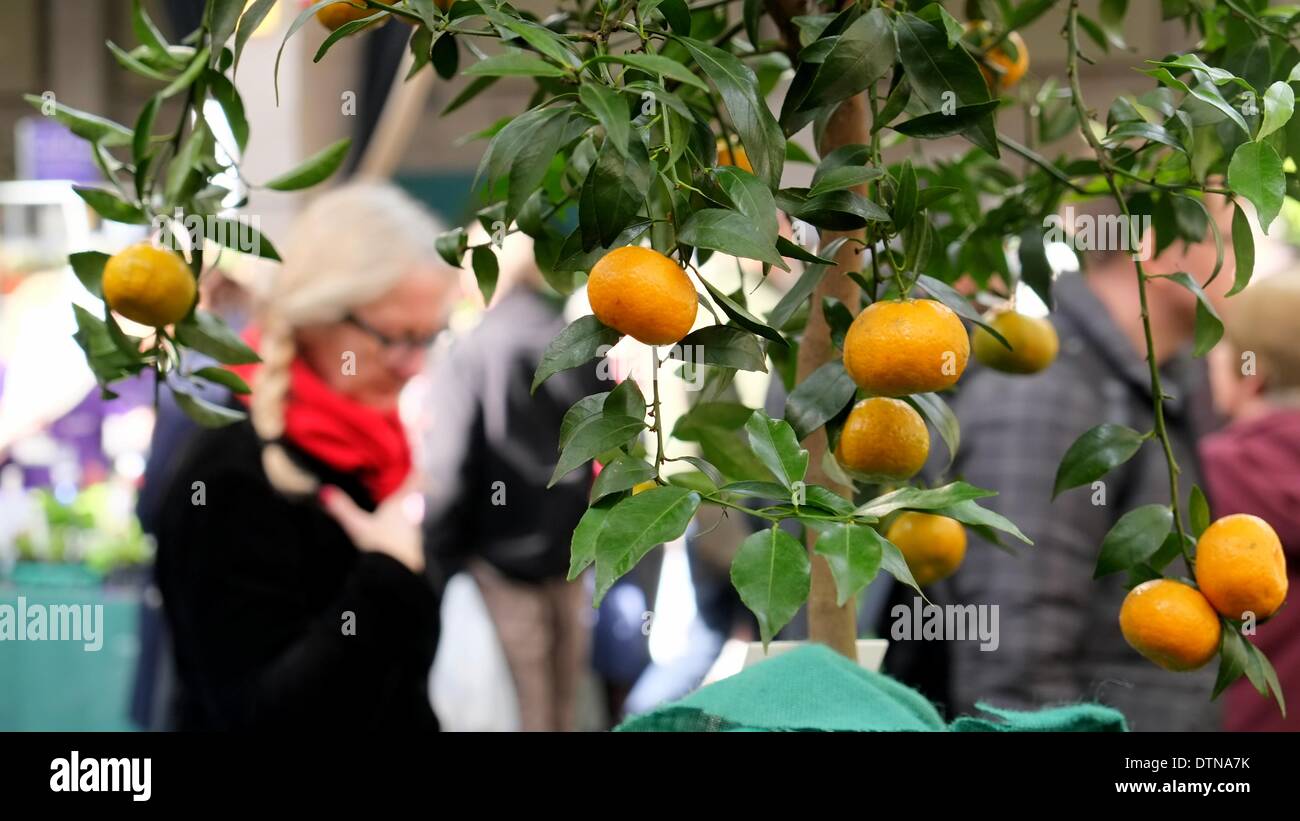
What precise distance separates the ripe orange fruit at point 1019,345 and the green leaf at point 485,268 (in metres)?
0.34

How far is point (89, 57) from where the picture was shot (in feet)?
13.6

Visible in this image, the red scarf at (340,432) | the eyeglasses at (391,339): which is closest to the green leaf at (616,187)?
the red scarf at (340,432)

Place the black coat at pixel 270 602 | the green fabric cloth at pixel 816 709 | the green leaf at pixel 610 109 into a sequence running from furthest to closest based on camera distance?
1. the black coat at pixel 270 602
2. the green fabric cloth at pixel 816 709
3. the green leaf at pixel 610 109

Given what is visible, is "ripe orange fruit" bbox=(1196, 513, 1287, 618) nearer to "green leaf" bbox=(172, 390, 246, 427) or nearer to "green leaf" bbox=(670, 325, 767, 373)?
"green leaf" bbox=(670, 325, 767, 373)

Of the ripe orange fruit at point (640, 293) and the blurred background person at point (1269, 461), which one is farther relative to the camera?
the blurred background person at point (1269, 461)

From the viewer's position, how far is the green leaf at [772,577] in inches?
17.4

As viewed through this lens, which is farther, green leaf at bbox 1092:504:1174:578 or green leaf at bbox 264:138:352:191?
green leaf at bbox 264:138:352:191

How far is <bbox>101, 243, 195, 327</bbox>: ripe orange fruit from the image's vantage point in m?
0.70

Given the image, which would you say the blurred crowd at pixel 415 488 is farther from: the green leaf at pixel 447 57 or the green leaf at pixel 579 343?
the green leaf at pixel 579 343

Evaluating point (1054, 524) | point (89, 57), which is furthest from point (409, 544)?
point (89, 57)

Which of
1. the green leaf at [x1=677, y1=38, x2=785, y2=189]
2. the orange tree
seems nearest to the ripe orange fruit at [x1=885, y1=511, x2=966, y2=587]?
the orange tree

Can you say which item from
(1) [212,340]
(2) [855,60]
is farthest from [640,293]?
(1) [212,340]

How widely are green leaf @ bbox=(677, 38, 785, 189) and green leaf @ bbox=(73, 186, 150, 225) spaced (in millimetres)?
380

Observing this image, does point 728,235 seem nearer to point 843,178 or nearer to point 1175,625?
point 843,178
